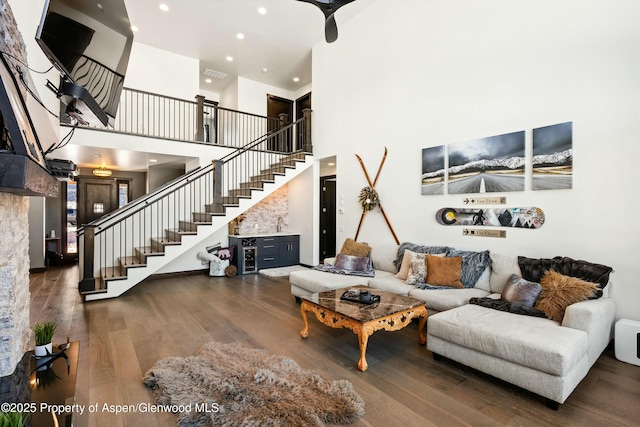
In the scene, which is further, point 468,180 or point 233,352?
point 468,180

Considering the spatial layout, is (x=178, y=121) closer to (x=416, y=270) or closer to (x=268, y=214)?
(x=268, y=214)

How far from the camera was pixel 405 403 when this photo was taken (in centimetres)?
218

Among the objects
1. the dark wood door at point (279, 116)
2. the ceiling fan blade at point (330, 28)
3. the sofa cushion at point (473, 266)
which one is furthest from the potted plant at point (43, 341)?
the dark wood door at point (279, 116)

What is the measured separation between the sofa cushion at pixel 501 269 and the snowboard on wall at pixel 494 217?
1.39 feet

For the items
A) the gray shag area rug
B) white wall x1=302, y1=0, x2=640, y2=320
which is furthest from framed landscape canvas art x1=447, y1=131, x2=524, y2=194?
the gray shag area rug

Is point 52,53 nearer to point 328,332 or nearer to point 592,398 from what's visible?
point 328,332

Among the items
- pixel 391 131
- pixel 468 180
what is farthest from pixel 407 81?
pixel 468 180

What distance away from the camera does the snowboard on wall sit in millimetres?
3562

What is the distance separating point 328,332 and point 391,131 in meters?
3.48

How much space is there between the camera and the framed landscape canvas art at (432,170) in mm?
4465

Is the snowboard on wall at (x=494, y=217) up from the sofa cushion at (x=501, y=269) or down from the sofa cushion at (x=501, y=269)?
up

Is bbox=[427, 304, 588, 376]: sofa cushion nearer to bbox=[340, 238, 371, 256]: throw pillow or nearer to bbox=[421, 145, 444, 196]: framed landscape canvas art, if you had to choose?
bbox=[421, 145, 444, 196]: framed landscape canvas art

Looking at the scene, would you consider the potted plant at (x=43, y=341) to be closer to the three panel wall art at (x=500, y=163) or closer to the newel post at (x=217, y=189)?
the newel post at (x=217, y=189)

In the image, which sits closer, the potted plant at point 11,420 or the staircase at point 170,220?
the potted plant at point 11,420
